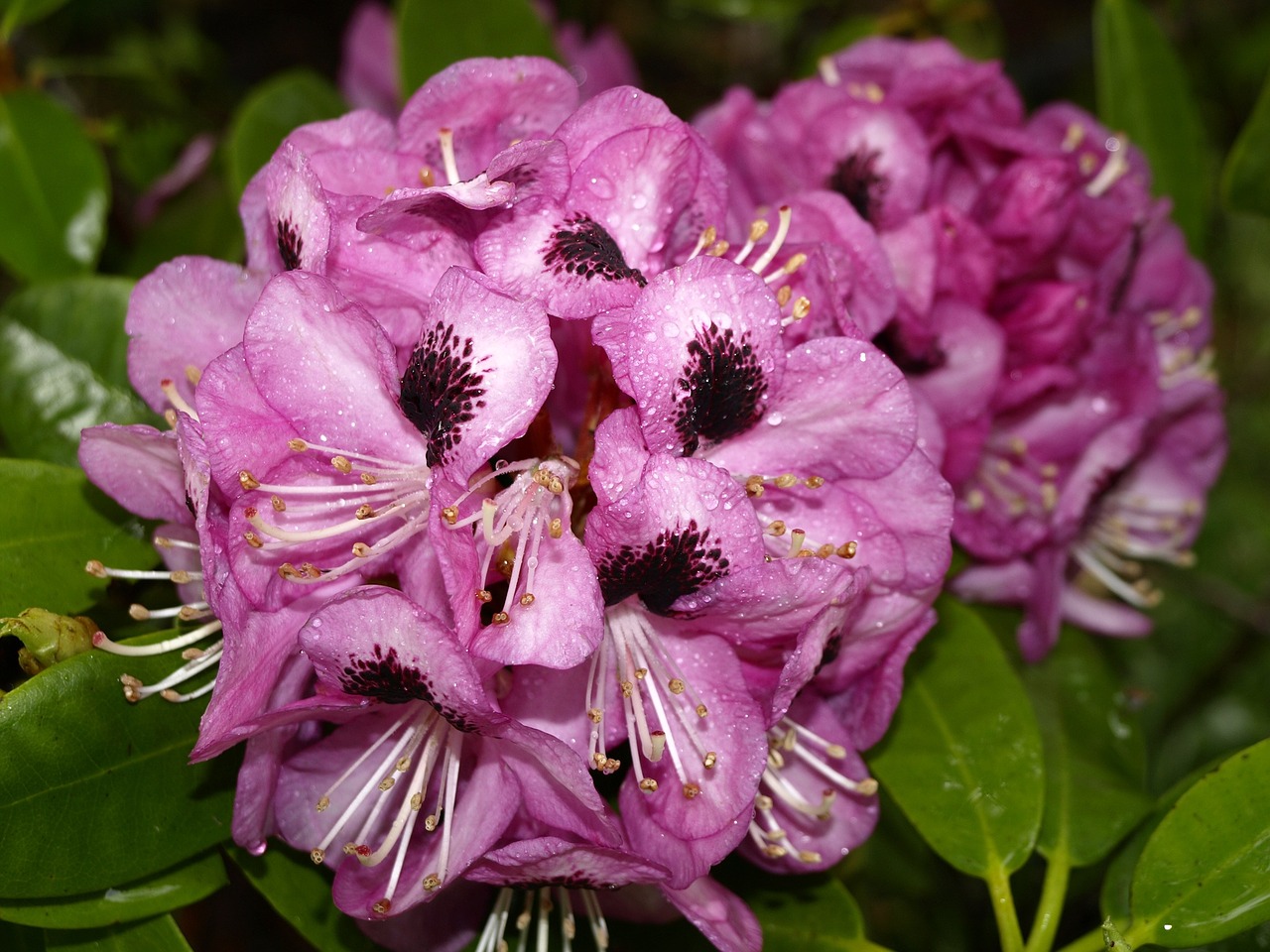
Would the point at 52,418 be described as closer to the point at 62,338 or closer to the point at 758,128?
the point at 62,338

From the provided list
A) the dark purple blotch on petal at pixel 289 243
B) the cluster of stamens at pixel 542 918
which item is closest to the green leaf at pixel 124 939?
the cluster of stamens at pixel 542 918

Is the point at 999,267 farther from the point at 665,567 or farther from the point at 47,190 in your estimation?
the point at 47,190

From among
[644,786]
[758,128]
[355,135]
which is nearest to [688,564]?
[644,786]

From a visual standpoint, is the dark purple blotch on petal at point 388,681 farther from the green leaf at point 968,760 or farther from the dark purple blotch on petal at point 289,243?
the green leaf at point 968,760

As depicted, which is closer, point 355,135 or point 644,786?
point 644,786

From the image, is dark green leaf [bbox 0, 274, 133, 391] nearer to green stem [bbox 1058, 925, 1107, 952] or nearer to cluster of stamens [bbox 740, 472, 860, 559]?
cluster of stamens [bbox 740, 472, 860, 559]
